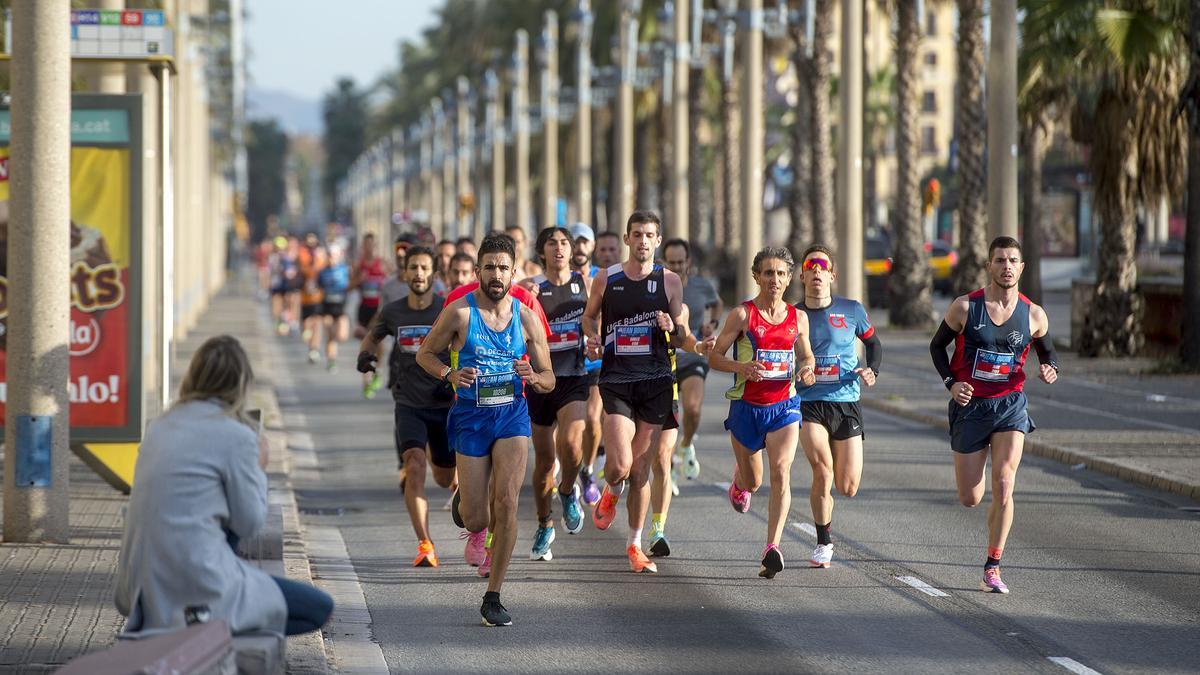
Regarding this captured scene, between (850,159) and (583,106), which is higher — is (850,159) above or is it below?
below

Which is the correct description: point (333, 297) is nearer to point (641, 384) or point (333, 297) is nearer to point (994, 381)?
point (641, 384)

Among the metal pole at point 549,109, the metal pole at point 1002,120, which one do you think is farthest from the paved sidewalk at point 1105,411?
the metal pole at point 549,109

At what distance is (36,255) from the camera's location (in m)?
10.8

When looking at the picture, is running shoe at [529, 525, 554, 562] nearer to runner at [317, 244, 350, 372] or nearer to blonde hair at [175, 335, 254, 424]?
blonde hair at [175, 335, 254, 424]

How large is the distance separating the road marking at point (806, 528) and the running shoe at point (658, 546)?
4.44ft

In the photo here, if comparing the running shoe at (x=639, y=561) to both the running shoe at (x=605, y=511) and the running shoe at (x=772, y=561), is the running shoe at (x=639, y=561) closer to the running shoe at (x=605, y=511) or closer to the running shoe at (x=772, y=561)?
the running shoe at (x=772, y=561)

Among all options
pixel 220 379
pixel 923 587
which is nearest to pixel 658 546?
pixel 923 587

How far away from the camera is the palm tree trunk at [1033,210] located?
110 ft

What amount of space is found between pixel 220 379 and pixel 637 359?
4.90 m

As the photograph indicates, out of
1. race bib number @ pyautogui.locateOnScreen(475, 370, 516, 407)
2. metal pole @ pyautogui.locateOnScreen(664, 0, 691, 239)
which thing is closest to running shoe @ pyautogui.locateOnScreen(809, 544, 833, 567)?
race bib number @ pyautogui.locateOnScreen(475, 370, 516, 407)

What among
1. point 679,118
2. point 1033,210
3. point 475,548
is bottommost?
point 475,548

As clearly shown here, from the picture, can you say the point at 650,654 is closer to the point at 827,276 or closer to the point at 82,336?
the point at 827,276

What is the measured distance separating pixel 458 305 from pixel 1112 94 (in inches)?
779

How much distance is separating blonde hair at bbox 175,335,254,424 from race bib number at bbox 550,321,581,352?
232 inches
